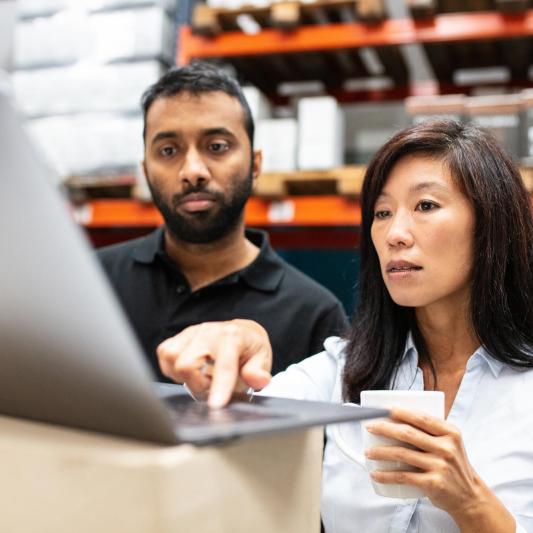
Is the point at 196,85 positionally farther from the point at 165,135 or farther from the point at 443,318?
the point at 443,318

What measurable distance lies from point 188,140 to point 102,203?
44.9 inches

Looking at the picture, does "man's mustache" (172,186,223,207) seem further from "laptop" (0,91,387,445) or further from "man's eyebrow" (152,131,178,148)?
"laptop" (0,91,387,445)

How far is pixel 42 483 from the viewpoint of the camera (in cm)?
50

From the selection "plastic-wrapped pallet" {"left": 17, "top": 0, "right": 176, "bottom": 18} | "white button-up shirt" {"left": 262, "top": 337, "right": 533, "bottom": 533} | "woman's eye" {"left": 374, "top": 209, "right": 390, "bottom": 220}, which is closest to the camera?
"white button-up shirt" {"left": 262, "top": 337, "right": 533, "bottom": 533}

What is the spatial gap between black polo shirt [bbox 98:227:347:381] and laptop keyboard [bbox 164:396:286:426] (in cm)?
114

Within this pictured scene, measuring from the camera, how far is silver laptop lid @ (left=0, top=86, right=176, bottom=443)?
422mm

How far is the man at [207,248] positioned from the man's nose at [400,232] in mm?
664

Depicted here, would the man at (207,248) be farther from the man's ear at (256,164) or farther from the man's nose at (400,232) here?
the man's nose at (400,232)

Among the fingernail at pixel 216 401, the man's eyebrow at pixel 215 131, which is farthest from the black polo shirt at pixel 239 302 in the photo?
the fingernail at pixel 216 401

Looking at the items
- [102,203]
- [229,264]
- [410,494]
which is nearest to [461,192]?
[410,494]

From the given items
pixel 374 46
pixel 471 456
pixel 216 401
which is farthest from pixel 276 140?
pixel 216 401

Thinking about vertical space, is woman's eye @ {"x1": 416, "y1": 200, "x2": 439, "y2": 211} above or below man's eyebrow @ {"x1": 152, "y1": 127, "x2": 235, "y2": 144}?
below

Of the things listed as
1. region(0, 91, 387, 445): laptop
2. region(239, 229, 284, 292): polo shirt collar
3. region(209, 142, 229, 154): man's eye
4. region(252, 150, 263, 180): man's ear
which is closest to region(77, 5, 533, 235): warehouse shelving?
region(252, 150, 263, 180): man's ear

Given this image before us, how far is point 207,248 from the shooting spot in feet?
6.44
